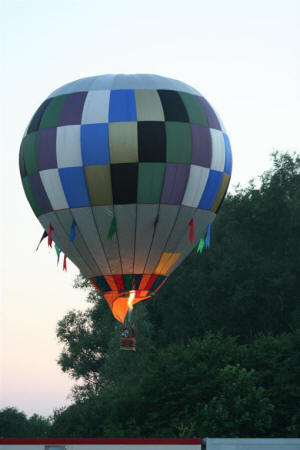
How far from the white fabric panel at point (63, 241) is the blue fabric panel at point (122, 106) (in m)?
4.28

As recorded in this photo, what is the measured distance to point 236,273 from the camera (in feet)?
196

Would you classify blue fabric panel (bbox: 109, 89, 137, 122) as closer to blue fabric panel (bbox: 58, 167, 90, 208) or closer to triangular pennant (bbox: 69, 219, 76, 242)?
blue fabric panel (bbox: 58, 167, 90, 208)

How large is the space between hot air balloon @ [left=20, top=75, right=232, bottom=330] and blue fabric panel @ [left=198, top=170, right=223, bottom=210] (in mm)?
37

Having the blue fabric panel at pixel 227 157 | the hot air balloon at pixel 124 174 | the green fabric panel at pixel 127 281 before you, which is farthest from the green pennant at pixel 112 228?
the blue fabric panel at pixel 227 157

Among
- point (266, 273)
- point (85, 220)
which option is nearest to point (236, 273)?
point (266, 273)

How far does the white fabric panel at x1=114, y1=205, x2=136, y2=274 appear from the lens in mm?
34219

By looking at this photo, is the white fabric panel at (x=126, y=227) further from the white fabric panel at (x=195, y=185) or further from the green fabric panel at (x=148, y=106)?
the green fabric panel at (x=148, y=106)

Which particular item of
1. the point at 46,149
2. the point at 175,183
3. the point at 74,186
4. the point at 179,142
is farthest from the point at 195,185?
the point at 46,149

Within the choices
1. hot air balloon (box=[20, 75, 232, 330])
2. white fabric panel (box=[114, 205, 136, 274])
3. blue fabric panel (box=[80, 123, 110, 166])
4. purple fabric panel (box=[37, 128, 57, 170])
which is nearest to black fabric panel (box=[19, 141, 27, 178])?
hot air balloon (box=[20, 75, 232, 330])

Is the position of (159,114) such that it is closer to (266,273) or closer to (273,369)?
(273,369)

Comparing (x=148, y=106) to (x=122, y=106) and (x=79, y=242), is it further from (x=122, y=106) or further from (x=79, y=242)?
(x=79, y=242)

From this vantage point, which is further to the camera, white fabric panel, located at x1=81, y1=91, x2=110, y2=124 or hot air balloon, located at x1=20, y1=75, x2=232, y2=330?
white fabric panel, located at x1=81, y1=91, x2=110, y2=124

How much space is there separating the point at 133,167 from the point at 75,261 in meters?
4.76

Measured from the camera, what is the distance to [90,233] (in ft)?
114
